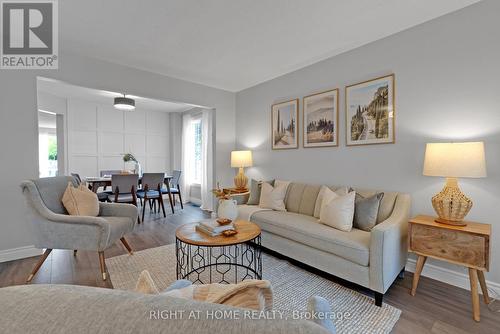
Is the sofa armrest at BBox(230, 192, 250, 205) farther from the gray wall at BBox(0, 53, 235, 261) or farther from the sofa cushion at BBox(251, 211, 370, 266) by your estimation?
the gray wall at BBox(0, 53, 235, 261)

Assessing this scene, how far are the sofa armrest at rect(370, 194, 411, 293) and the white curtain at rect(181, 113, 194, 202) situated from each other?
199 inches

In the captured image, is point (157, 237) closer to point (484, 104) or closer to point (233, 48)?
point (233, 48)

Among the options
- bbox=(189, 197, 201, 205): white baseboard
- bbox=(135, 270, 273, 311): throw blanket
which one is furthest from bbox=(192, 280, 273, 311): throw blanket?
bbox=(189, 197, 201, 205): white baseboard

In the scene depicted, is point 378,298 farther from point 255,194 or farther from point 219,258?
point 255,194

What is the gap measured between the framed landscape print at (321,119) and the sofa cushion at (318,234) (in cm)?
110

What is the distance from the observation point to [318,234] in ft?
7.04

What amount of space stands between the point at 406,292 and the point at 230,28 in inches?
120

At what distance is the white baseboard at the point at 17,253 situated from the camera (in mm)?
2551

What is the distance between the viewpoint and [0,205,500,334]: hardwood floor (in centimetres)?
157

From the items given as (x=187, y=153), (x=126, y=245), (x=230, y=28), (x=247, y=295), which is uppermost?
(x=230, y=28)

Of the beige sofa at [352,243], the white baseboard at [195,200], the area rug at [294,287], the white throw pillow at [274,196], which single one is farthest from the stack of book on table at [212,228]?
the white baseboard at [195,200]

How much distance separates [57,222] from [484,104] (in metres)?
3.96

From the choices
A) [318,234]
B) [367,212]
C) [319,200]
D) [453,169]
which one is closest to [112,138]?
[319,200]

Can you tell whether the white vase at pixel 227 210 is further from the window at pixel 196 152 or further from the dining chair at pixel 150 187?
the window at pixel 196 152
